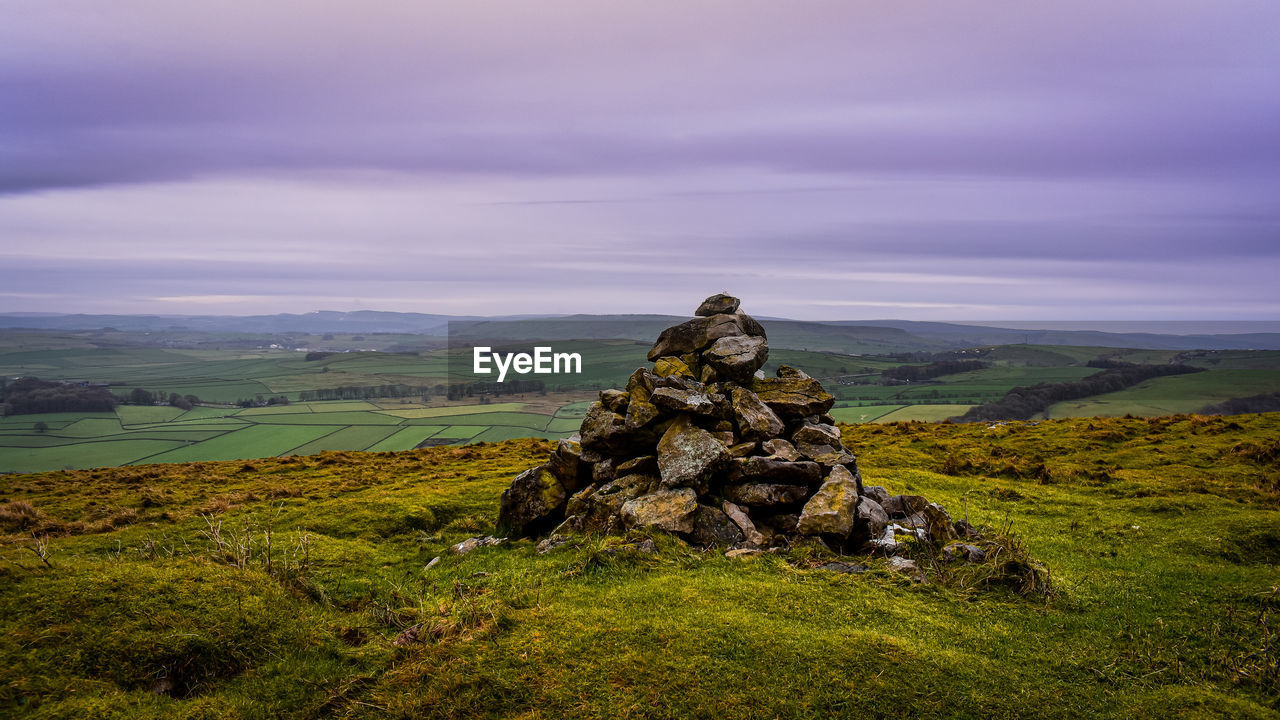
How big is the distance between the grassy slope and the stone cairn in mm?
1363

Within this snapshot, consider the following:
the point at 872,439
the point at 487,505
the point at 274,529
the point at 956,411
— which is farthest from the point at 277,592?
the point at 956,411

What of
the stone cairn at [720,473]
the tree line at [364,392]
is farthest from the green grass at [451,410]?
the stone cairn at [720,473]

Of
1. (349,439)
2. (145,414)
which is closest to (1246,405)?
(349,439)

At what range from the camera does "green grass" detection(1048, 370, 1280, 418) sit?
219 ft

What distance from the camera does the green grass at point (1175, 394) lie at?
219ft

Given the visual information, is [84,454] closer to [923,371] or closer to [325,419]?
[325,419]

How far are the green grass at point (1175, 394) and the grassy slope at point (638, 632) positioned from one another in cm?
5760

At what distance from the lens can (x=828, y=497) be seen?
47.4ft

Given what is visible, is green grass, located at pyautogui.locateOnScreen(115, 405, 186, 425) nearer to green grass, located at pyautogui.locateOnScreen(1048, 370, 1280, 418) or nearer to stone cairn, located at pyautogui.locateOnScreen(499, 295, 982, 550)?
stone cairn, located at pyautogui.locateOnScreen(499, 295, 982, 550)

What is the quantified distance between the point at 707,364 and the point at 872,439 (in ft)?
74.1

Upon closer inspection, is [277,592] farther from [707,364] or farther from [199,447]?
[199,447]

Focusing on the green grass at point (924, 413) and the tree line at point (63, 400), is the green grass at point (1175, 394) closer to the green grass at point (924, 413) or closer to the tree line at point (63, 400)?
the green grass at point (924, 413)

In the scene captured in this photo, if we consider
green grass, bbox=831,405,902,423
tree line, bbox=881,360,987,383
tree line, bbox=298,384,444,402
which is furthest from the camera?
tree line, bbox=881,360,987,383

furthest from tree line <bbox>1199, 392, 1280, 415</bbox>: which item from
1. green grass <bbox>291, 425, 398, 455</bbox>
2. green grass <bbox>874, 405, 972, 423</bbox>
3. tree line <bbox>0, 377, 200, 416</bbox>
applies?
tree line <bbox>0, 377, 200, 416</bbox>
